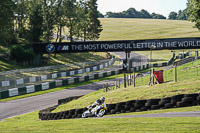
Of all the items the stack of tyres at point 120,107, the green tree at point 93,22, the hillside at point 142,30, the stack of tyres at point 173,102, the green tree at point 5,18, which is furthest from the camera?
the hillside at point 142,30

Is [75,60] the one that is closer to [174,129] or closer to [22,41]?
[22,41]

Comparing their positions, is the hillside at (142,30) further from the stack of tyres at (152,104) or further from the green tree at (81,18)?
the stack of tyres at (152,104)

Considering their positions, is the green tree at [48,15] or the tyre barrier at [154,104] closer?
the tyre barrier at [154,104]

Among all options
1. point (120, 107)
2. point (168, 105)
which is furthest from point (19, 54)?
point (168, 105)

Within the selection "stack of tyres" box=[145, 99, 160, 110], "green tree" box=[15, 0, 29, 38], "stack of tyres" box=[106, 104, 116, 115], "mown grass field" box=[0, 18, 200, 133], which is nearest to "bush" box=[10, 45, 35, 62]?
"green tree" box=[15, 0, 29, 38]

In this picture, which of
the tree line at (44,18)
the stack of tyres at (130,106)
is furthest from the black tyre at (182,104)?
the tree line at (44,18)

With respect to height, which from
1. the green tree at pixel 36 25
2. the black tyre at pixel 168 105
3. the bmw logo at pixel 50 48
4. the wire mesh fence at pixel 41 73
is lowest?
the wire mesh fence at pixel 41 73

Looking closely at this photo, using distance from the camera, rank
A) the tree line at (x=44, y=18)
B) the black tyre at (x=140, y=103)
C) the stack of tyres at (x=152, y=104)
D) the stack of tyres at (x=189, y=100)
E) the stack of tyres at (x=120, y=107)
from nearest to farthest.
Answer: the stack of tyres at (x=189, y=100)
the stack of tyres at (x=152, y=104)
the black tyre at (x=140, y=103)
the stack of tyres at (x=120, y=107)
the tree line at (x=44, y=18)

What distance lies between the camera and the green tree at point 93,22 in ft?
275

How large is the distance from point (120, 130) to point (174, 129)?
5.08 ft

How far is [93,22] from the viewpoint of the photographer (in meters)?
84.6

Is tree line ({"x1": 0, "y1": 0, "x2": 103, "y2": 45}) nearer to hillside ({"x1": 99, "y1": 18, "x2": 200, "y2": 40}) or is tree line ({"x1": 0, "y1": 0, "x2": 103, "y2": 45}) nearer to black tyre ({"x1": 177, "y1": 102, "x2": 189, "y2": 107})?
hillside ({"x1": 99, "y1": 18, "x2": 200, "y2": 40})

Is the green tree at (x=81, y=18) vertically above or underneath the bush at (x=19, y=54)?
above

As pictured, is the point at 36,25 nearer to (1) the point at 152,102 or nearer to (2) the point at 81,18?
(2) the point at 81,18
